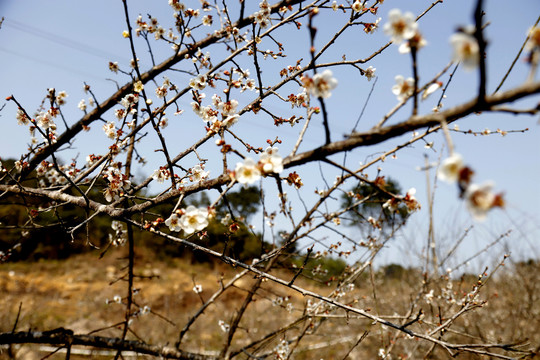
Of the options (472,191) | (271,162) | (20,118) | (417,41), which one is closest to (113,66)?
(20,118)

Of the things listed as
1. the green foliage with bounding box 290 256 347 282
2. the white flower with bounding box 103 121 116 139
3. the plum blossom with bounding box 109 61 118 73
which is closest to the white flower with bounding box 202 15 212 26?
the plum blossom with bounding box 109 61 118 73

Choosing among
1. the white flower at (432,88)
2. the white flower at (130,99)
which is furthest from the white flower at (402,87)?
the white flower at (130,99)

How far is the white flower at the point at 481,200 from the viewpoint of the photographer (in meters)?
0.68

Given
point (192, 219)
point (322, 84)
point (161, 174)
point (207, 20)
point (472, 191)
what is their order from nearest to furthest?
point (472, 191), point (322, 84), point (192, 219), point (161, 174), point (207, 20)

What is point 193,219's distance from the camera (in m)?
Result: 1.37

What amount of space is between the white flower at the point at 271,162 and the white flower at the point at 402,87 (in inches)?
18.7

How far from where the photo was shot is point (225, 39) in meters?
2.79

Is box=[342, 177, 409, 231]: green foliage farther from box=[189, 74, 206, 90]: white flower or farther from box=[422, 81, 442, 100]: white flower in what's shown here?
box=[189, 74, 206, 90]: white flower

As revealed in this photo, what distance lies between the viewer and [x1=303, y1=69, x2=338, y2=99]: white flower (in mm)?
955

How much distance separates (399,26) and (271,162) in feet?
1.96

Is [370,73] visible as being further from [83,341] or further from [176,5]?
[83,341]

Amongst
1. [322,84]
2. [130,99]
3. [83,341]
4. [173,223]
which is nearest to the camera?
[322,84]

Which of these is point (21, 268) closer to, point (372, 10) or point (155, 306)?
point (155, 306)

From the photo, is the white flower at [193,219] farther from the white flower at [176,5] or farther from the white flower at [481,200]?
the white flower at [176,5]
